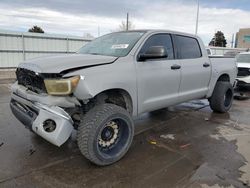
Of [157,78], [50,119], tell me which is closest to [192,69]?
[157,78]

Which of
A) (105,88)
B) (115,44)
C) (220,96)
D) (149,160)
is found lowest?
(149,160)

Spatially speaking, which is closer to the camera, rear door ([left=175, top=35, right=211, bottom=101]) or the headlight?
the headlight

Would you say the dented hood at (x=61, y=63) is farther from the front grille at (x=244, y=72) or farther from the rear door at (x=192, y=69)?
the front grille at (x=244, y=72)

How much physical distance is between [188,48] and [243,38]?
6392 centimetres

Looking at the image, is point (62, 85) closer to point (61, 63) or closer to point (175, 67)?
point (61, 63)

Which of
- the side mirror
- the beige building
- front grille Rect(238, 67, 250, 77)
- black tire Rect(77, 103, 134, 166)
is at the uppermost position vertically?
the beige building

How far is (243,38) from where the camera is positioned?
61.1m

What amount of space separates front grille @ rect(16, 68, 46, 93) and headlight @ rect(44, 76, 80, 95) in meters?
0.24

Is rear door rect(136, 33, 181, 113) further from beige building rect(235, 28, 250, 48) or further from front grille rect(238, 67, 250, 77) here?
beige building rect(235, 28, 250, 48)

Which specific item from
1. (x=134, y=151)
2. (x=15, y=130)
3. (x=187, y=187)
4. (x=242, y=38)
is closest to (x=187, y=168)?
(x=187, y=187)

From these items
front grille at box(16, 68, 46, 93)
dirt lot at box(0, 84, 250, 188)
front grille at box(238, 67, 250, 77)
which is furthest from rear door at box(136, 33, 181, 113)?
front grille at box(238, 67, 250, 77)

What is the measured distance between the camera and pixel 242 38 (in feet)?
201

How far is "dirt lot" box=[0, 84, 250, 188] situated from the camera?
3.00 m

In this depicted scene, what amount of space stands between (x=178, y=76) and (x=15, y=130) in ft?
10.3
